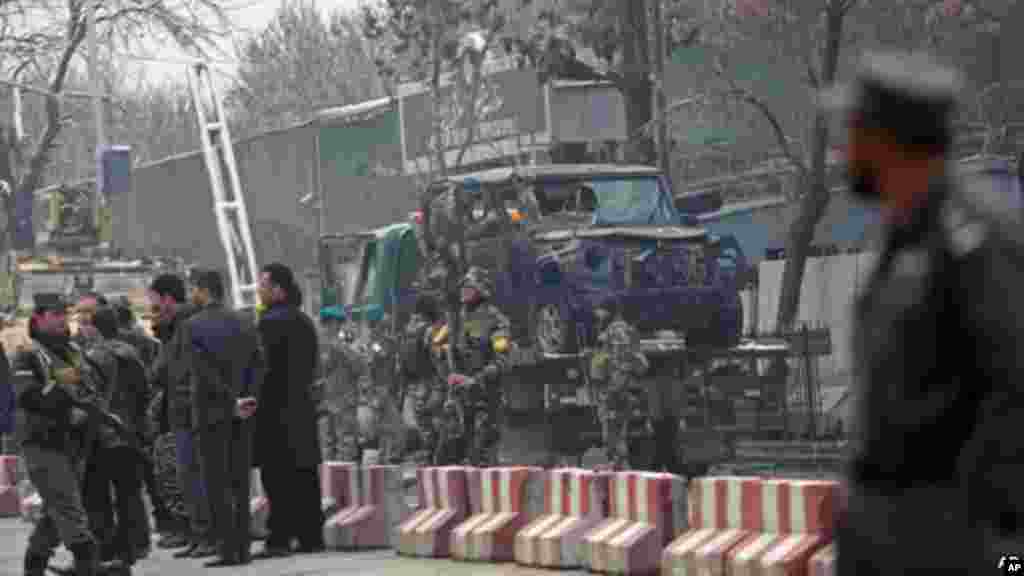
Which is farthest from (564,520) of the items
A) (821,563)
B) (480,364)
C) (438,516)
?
(480,364)

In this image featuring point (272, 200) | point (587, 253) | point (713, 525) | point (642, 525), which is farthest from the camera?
point (272, 200)

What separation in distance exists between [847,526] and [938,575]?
0.27 meters

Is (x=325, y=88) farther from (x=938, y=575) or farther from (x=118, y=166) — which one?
(x=938, y=575)

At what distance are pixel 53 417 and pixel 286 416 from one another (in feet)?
7.97

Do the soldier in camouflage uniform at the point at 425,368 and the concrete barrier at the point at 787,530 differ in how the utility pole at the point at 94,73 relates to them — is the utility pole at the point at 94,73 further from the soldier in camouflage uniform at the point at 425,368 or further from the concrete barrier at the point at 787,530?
the concrete barrier at the point at 787,530

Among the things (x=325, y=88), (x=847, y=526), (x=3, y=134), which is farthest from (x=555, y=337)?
(x=325, y=88)

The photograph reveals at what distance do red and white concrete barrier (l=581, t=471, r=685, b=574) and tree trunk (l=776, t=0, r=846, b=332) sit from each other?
14.8m

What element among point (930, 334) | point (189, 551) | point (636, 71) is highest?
point (636, 71)

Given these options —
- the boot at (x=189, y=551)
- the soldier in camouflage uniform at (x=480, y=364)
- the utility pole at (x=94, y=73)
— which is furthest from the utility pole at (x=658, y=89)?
the utility pole at (x=94, y=73)

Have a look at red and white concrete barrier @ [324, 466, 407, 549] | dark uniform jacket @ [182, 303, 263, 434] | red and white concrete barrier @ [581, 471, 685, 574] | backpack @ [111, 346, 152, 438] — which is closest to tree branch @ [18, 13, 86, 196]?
backpack @ [111, 346, 152, 438]

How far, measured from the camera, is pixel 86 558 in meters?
13.6

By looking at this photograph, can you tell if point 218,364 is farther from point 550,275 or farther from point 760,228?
point 760,228

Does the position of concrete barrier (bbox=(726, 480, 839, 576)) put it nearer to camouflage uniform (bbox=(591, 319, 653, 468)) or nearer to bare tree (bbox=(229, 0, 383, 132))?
camouflage uniform (bbox=(591, 319, 653, 468))

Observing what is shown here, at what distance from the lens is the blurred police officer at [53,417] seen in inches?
525
